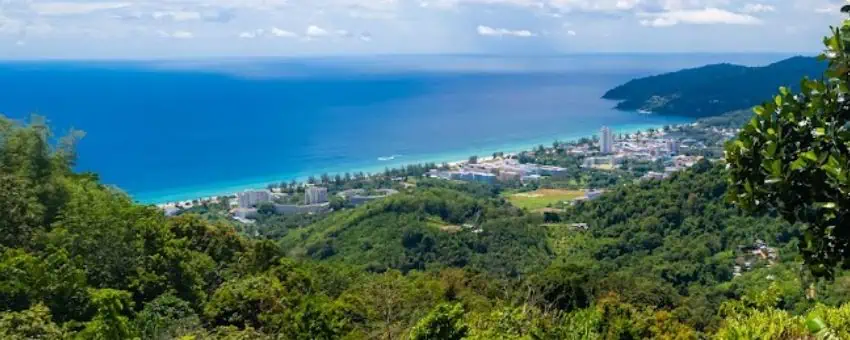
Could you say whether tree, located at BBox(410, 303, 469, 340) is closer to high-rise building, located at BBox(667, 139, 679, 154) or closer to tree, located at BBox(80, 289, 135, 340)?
tree, located at BBox(80, 289, 135, 340)

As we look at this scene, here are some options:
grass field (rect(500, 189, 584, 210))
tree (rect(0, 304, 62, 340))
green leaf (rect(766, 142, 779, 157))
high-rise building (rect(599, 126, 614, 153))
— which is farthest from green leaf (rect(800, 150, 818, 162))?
high-rise building (rect(599, 126, 614, 153))

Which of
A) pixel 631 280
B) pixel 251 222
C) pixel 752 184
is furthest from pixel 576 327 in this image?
pixel 251 222

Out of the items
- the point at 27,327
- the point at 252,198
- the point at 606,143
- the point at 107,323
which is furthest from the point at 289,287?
the point at 606,143

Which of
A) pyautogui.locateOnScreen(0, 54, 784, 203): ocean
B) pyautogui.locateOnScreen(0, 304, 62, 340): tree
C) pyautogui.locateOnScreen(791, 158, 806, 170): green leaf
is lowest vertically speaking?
pyautogui.locateOnScreen(0, 54, 784, 203): ocean

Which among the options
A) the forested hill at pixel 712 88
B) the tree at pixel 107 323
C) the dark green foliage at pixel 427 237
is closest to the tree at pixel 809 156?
the tree at pixel 107 323

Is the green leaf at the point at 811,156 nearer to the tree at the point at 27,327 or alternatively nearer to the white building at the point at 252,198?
the tree at the point at 27,327

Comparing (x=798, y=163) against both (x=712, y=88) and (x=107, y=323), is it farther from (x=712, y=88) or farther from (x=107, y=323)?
(x=712, y=88)

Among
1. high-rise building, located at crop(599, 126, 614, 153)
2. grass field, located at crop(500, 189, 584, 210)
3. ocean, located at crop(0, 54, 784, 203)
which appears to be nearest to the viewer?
grass field, located at crop(500, 189, 584, 210)
